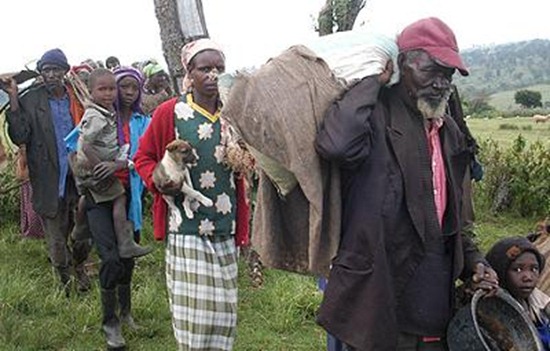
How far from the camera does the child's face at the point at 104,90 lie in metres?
5.02

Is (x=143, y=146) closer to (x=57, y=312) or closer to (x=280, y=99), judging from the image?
(x=280, y=99)

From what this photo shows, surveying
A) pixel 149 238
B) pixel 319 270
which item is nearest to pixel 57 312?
pixel 149 238

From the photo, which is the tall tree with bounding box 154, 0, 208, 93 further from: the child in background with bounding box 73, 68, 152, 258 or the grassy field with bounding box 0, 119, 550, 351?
the child in background with bounding box 73, 68, 152, 258

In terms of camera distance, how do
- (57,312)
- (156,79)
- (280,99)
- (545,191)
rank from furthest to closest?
(545,191)
(156,79)
(57,312)
(280,99)

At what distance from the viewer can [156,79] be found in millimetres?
7184

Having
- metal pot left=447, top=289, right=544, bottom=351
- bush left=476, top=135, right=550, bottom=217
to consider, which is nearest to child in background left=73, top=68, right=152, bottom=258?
metal pot left=447, top=289, right=544, bottom=351

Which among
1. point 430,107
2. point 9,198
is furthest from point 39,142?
point 430,107

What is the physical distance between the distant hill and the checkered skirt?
77.9 meters

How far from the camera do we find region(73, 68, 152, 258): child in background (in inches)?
196

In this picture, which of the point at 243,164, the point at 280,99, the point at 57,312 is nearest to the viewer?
the point at 280,99

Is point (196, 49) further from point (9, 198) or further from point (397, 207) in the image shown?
point (9, 198)

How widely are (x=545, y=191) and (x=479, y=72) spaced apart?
295ft

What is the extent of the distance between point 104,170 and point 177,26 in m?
2.48

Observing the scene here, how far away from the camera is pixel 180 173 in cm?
388
